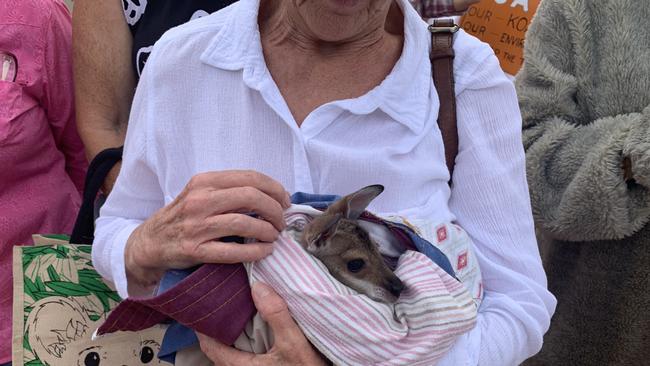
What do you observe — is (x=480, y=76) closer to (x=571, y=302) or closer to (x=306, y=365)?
(x=306, y=365)

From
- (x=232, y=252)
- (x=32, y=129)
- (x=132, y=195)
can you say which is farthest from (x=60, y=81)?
(x=232, y=252)

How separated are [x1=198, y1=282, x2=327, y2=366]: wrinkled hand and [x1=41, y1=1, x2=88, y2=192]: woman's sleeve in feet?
3.63

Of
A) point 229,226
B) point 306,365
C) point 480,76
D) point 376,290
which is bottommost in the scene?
point 306,365

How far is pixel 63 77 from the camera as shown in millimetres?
2037

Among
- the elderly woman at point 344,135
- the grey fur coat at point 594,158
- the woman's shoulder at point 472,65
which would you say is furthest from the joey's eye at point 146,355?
the grey fur coat at point 594,158

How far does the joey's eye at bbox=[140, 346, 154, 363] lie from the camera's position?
58.2 inches

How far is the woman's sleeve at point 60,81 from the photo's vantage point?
1.99 m

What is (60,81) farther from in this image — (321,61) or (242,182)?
(242,182)

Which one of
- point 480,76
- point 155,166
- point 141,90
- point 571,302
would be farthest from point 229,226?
point 571,302

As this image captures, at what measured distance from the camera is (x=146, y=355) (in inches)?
58.4

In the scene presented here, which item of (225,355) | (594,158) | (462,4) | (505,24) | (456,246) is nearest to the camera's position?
(225,355)

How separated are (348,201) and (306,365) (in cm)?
29

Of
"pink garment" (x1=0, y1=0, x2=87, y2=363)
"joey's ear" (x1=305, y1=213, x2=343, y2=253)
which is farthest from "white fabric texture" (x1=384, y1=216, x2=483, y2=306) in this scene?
"pink garment" (x1=0, y1=0, x2=87, y2=363)

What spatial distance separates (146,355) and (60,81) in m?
0.94
